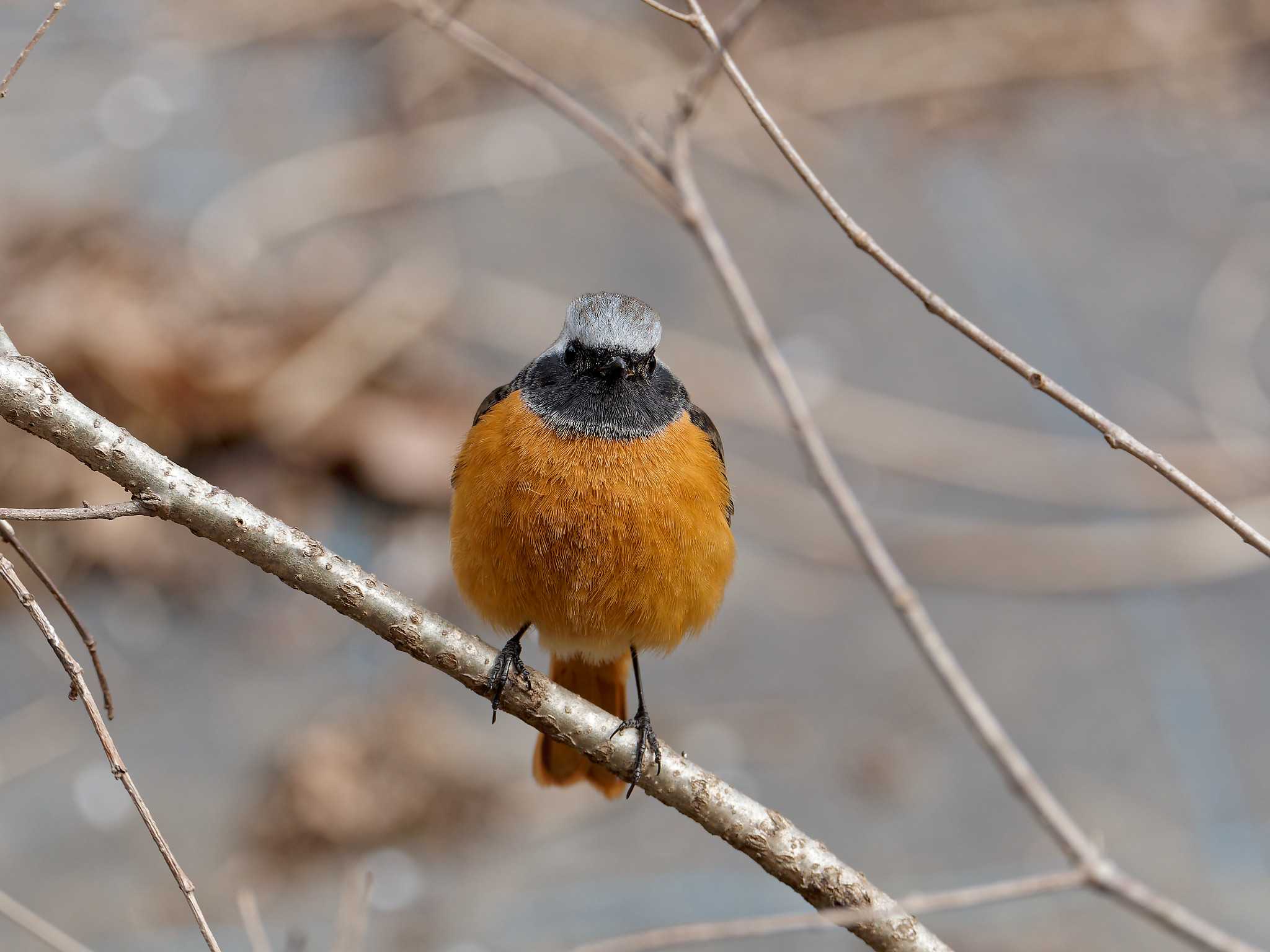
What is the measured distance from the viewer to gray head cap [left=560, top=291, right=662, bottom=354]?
359 cm

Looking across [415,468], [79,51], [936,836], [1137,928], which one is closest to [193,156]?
[79,51]

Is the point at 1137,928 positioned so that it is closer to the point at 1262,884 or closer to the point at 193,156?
the point at 1262,884

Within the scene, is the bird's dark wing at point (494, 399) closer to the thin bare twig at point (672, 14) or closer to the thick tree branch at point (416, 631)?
the thick tree branch at point (416, 631)

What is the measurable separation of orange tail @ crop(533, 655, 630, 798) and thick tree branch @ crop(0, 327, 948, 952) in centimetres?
104

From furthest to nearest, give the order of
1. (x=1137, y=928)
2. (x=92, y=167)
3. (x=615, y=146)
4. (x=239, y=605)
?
(x=92, y=167), (x=239, y=605), (x=1137, y=928), (x=615, y=146)

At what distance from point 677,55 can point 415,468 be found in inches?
133

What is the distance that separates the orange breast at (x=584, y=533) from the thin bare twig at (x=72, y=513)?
127 cm

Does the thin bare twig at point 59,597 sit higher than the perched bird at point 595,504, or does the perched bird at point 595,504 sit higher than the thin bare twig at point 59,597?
the perched bird at point 595,504

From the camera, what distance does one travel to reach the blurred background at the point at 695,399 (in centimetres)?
514

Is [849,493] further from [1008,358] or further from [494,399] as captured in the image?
[494,399]

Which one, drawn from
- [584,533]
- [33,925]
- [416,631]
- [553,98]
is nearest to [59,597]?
[33,925]

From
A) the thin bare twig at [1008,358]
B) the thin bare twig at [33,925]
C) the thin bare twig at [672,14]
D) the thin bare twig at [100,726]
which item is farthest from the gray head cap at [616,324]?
the thin bare twig at [33,925]

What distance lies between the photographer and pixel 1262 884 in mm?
4961

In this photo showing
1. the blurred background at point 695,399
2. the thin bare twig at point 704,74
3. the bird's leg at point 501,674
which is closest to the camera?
the bird's leg at point 501,674
